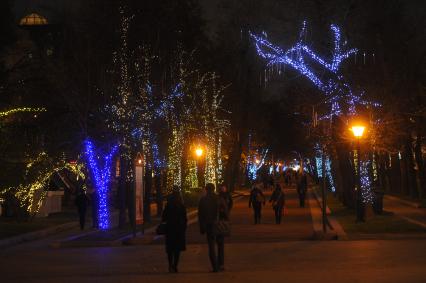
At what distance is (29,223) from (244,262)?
18.4m

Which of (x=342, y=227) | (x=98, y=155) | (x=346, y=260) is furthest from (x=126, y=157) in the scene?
(x=346, y=260)

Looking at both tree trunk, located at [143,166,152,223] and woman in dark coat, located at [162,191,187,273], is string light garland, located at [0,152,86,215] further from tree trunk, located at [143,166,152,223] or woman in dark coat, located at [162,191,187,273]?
woman in dark coat, located at [162,191,187,273]

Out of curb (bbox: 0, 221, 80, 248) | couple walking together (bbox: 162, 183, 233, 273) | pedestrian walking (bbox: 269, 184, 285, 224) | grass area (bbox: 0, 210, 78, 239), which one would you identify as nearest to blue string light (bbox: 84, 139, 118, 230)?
curb (bbox: 0, 221, 80, 248)

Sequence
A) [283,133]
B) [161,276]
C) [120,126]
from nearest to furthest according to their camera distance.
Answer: [161,276]
[120,126]
[283,133]

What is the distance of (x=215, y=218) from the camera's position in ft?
53.6

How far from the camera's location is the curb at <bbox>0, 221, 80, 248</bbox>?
26702 millimetres

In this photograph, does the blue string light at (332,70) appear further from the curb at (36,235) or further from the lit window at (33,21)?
the lit window at (33,21)

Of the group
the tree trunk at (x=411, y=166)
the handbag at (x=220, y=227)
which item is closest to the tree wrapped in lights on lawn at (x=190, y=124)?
the tree trunk at (x=411, y=166)

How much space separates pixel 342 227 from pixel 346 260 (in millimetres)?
11057

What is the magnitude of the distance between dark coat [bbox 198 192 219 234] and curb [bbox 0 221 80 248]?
1154cm

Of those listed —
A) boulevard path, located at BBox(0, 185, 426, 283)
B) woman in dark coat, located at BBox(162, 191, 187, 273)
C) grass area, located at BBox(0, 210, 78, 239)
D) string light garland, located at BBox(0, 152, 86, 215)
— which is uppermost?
string light garland, located at BBox(0, 152, 86, 215)

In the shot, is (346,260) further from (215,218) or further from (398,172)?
(398,172)

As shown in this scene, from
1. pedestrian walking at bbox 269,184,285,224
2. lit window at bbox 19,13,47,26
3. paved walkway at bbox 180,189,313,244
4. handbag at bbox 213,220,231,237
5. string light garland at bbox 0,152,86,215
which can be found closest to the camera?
handbag at bbox 213,220,231,237

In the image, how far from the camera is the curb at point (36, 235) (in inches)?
1051
